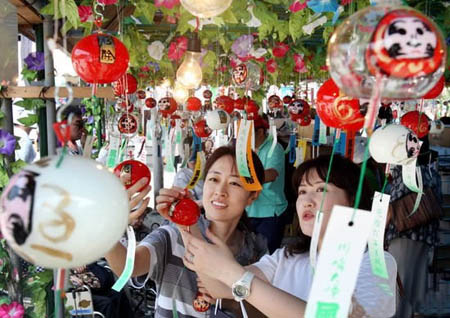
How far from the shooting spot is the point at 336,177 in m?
1.37

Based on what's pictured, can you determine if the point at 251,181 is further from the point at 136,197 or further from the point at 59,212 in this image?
the point at 59,212

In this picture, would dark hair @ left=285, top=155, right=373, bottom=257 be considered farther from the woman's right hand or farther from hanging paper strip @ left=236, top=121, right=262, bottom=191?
the woman's right hand

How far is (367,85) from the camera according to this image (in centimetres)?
78

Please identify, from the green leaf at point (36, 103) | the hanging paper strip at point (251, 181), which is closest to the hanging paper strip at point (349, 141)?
the hanging paper strip at point (251, 181)

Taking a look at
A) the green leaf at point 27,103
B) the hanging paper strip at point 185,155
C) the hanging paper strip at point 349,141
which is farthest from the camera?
the hanging paper strip at point 185,155

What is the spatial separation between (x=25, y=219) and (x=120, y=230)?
149 mm

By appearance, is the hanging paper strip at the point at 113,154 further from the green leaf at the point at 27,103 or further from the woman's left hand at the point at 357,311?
the woman's left hand at the point at 357,311

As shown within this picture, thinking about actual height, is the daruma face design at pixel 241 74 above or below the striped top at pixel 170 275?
above

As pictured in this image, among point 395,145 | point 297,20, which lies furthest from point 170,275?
point 297,20

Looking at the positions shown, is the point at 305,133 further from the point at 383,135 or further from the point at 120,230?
the point at 120,230

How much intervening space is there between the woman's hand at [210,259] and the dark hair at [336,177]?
0.33 m

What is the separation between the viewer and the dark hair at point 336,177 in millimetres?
1364

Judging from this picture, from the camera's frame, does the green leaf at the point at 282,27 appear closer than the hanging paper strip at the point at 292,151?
Yes

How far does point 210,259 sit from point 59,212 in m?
0.59
